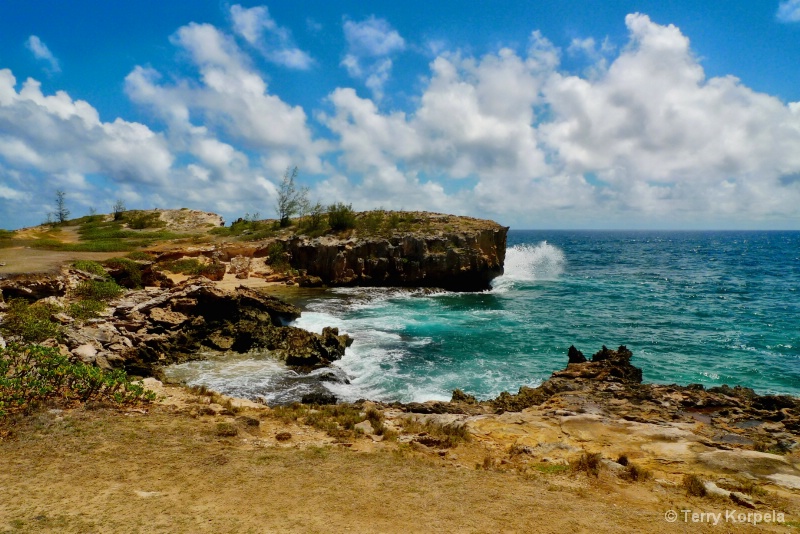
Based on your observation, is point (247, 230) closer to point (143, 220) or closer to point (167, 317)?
point (143, 220)

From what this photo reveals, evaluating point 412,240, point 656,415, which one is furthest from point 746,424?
point 412,240

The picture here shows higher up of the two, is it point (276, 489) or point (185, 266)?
point (185, 266)

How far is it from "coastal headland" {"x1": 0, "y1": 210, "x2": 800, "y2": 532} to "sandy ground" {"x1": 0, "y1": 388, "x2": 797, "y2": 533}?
0.13ft

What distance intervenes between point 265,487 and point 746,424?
1364cm

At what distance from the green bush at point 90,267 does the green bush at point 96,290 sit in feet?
8.35

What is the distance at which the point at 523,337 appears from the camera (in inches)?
1046

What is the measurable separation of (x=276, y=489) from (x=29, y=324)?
14.6 metres

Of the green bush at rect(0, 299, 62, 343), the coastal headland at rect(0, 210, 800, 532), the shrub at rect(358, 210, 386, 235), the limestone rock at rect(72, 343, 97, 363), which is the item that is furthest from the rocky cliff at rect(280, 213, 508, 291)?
the limestone rock at rect(72, 343, 97, 363)

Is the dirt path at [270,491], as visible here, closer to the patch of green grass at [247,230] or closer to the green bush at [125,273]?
the green bush at [125,273]

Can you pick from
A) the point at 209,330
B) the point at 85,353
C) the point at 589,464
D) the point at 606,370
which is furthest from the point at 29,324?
the point at 606,370

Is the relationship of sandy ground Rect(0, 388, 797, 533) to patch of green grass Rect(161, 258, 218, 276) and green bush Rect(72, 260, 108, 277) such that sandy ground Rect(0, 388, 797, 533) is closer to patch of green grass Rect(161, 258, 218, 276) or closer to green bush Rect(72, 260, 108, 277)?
green bush Rect(72, 260, 108, 277)

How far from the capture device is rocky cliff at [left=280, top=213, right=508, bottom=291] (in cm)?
4419

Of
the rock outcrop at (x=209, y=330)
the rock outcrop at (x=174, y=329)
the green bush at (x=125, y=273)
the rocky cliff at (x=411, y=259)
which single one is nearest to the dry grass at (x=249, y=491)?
the rock outcrop at (x=174, y=329)

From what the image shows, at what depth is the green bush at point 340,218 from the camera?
2000 inches
